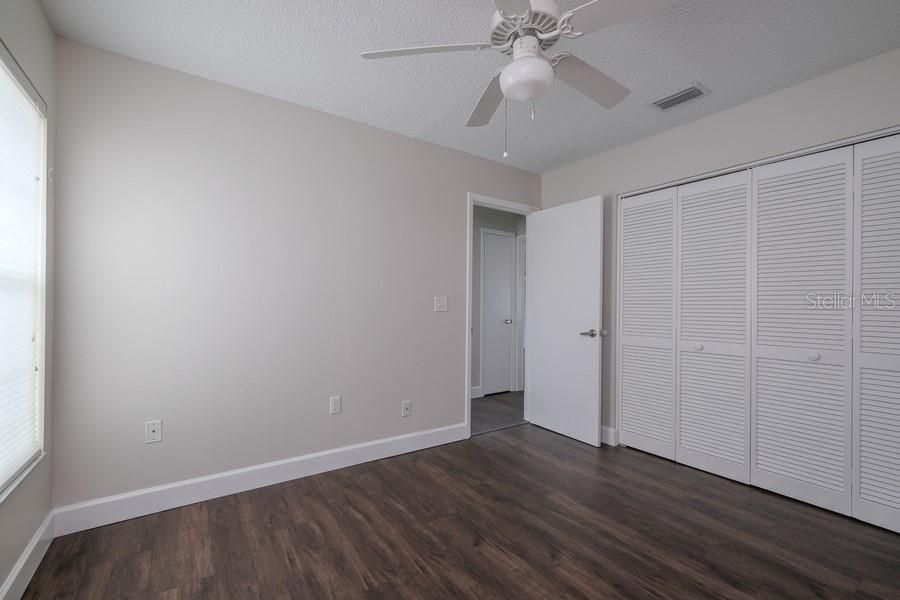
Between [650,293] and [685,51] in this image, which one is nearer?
[685,51]

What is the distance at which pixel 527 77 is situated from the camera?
137 centimetres

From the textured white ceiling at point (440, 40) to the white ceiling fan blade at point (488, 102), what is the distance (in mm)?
367

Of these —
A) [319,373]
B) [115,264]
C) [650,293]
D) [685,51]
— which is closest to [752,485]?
[650,293]

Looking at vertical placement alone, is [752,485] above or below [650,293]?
below

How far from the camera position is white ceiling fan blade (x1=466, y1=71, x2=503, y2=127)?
167 cm

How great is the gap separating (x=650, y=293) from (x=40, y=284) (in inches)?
144

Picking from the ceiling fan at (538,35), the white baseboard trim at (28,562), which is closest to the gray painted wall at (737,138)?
the ceiling fan at (538,35)

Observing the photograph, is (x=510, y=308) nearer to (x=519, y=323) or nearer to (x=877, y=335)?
(x=519, y=323)

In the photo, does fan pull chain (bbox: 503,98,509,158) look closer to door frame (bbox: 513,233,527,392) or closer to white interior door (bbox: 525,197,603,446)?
white interior door (bbox: 525,197,603,446)

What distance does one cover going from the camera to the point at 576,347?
10.9 ft

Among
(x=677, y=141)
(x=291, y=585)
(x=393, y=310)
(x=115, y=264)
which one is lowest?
(x=291, y=585)

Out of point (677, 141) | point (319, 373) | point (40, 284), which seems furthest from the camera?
point (677, 141)

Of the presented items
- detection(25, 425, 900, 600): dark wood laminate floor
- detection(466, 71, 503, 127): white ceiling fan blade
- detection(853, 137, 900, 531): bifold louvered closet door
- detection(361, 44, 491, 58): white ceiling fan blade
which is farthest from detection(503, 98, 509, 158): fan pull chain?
detection(25, 425, 900, 600): dark wood laminate floor

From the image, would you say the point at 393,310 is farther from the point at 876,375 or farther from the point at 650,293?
the point at 876,375
